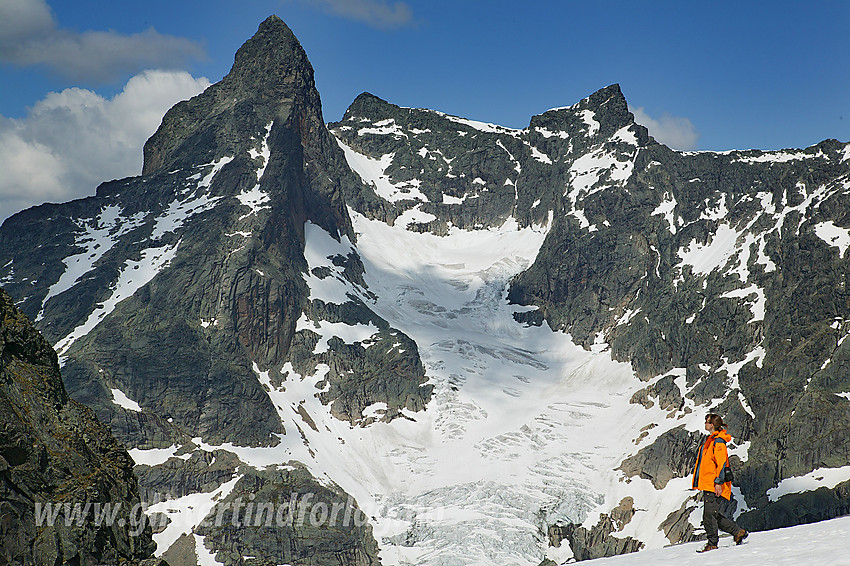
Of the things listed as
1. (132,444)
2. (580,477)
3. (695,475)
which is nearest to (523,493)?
(580,477)

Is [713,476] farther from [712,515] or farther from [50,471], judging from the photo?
[50,471]

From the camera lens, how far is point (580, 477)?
185000mm

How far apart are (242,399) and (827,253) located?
5188 inches

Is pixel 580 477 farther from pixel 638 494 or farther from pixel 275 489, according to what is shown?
pixel 275 489

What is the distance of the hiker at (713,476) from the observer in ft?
89.2

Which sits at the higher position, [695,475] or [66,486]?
[66,486]

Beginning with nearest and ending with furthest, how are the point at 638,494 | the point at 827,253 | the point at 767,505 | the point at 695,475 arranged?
the point at 695,475
the point at 767,505
the point at 638,494
the point at 827,253

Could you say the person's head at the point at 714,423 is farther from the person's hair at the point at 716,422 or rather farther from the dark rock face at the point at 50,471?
the dark rock face at the point at 50,471

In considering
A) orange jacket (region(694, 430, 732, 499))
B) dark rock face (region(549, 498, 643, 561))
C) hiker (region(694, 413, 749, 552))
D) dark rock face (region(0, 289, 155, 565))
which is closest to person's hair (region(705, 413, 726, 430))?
hiker (region(694, 413, 749, 552))

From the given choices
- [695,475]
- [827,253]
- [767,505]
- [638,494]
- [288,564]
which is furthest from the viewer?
[827,253]

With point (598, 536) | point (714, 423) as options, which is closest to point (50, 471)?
point (714, 423)

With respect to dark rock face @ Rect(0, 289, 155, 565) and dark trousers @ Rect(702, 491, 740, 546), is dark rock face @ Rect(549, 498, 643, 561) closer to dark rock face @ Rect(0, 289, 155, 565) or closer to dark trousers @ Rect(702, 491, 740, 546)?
dark trousers @ Rect(702, 491, 740, 546)

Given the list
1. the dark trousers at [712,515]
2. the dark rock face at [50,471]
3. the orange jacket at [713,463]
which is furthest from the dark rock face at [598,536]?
the dark rock face at [50,471]

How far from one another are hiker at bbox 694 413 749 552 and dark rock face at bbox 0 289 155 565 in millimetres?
19504
